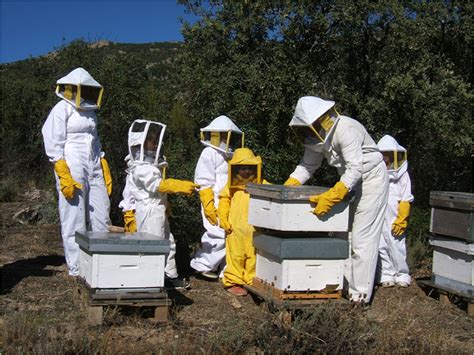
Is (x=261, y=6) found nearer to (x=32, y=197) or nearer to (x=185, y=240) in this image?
(x=185, y=240)

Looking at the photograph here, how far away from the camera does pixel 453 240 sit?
21.3ft

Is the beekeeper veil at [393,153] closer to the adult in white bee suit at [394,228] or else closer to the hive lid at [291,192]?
the adult in white bee suit at [394,228]

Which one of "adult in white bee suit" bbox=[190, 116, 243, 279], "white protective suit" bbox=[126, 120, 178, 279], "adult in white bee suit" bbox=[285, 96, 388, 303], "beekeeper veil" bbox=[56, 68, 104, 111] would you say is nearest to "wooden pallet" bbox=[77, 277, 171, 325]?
"white protective suit" bbox=[126, 120, 178, 279]

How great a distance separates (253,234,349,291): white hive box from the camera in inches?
215

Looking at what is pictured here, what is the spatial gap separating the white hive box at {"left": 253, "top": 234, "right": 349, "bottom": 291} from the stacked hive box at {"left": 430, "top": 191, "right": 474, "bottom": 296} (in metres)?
1.50

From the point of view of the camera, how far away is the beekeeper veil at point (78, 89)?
6.66 metres

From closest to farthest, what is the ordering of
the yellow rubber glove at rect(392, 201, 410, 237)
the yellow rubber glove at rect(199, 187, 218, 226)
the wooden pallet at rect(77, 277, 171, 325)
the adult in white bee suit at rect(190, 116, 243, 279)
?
the wooden pallet at rect(77, 277, 171, 325) < the yellow rubber glove at rect(199, 187, 218, 226) < the adult in white bee suit at rect(190, 116, 243, 279) < the yellow rubber glove at rect(392, 201, 410, 237)

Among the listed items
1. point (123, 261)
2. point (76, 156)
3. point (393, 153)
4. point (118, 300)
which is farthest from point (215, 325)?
point (393, 153)

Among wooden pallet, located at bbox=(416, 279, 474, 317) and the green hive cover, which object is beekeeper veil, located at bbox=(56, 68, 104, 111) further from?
wooden pallet, located at bbox=(416, 279, 474, 317)

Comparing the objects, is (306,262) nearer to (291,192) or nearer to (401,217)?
(291,192)

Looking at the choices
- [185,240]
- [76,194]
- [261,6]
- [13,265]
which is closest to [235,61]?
[261,6]

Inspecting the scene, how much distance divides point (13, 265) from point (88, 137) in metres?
2.17

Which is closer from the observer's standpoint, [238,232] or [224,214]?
[238,232]

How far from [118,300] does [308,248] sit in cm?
176
